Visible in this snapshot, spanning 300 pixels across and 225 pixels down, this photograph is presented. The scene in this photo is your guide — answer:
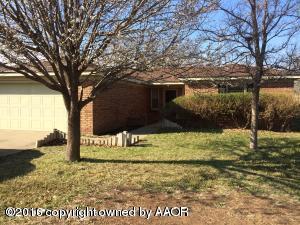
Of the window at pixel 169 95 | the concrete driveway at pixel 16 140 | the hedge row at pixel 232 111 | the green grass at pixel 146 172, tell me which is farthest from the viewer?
the window at pixel 169 95

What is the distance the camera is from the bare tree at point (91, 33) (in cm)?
781

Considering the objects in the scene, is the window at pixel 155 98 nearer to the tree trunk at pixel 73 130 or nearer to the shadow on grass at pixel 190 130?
the shadow on grass at pixel 190 130

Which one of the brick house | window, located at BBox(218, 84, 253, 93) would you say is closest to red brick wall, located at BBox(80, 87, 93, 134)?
the brick house

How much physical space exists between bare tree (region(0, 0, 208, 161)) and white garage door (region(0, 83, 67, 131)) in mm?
8667

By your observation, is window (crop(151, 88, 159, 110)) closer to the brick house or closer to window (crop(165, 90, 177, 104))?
window (crop(165, 90, 177, 104))

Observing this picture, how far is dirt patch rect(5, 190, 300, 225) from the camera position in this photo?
6.11 metres

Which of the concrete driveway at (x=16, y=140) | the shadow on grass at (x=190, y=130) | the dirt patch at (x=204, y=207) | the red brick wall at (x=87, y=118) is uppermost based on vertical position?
the red brick wall at (x=87, y=118)

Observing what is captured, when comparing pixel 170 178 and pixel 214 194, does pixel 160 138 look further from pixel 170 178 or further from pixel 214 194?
pixel 214 194

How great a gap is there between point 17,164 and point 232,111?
10.8 m

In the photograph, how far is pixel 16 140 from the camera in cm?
1530

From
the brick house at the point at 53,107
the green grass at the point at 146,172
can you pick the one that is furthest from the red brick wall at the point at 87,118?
the green grass at the point at 146,172

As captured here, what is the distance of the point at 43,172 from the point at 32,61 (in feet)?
7.82

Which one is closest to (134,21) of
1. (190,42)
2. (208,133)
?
(190,42)

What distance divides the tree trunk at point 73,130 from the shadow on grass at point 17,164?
94 centimetres
